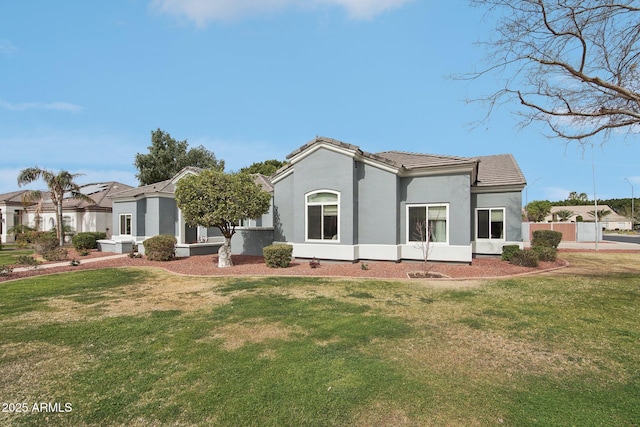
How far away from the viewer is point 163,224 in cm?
2038

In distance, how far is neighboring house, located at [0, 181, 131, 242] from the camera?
30.5 m

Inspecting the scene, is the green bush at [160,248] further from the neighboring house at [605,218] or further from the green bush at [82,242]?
the neighboring house at [605,218]

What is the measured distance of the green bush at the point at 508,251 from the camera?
15.0 meters

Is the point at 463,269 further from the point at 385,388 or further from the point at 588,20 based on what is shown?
the point at 385,388

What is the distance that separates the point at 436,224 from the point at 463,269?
2.39m

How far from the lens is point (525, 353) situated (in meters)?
4.96

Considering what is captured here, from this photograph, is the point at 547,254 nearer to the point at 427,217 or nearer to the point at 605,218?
the point at 427,217

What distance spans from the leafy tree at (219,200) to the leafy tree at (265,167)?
1072 inches

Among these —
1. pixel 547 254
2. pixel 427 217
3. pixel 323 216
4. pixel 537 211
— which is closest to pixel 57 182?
pixel 323 216

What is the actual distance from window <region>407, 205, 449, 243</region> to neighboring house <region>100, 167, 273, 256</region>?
28.5ft

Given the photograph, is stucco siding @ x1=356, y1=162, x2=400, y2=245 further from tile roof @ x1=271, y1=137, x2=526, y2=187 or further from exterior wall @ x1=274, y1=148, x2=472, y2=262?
tile roof @ x1=271, y1=137, x2=526, y2=187

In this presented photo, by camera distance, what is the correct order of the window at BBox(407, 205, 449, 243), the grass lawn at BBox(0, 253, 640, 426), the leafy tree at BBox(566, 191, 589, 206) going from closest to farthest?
the grass lawn at BBox(0, 253, 640, 426) → the window at BBox(407, 205, 449, 243) → the leafy tree at BBox(566, 191, 589, 206)

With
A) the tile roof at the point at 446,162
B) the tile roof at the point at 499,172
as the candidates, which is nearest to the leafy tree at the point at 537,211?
the tile roof at the point at 499,172

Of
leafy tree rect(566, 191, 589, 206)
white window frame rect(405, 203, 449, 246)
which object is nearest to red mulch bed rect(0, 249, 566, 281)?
white window frame rect(405, 203, 449, 246)
